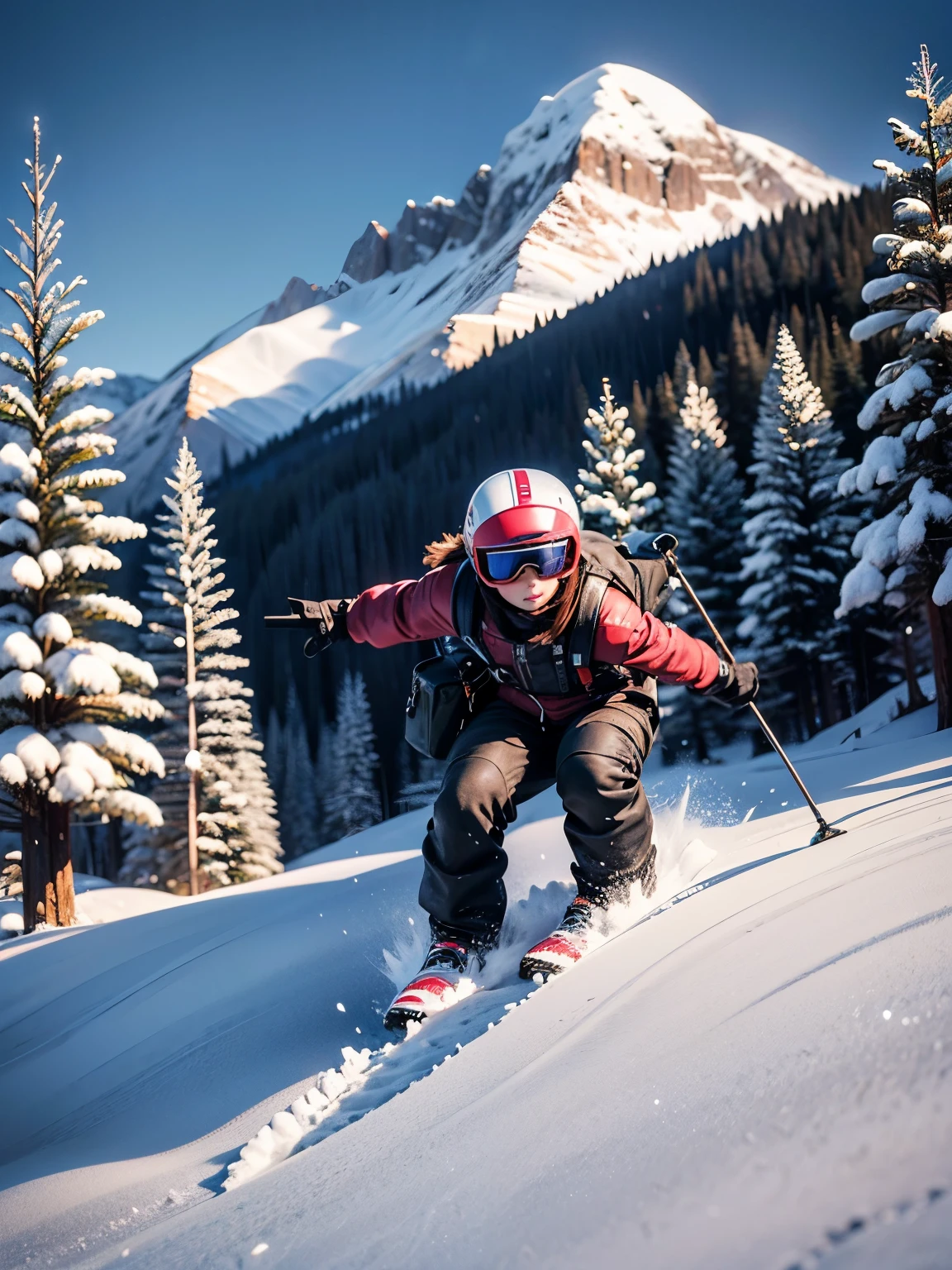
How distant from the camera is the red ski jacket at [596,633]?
11.5 ft

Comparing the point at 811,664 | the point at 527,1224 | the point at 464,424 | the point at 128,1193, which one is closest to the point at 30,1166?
the point at 128,1193

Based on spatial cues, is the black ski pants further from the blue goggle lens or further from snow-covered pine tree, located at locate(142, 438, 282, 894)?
snow-covered pine tree, located at locate(142, 438, 282, 894)

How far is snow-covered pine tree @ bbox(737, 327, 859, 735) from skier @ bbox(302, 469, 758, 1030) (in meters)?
22.9

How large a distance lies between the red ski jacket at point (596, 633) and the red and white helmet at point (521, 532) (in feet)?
0.94

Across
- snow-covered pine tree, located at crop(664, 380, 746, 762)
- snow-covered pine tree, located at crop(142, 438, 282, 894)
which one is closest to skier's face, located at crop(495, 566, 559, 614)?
snow-covered pine tree, located at crop(142, 438, 282, 894)

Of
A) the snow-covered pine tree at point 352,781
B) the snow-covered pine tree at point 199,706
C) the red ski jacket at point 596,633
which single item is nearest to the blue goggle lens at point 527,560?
the red ski jacket at point 596,633

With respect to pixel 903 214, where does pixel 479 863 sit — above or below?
below

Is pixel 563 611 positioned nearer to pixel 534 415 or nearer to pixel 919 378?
pixel 919 378

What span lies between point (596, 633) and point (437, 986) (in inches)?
60.9

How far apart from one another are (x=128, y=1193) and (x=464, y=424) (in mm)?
81199

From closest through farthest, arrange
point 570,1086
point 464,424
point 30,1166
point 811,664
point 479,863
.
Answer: point 570,1086 < point 30,1166 < point 479,863 < point 811,664 < point 464,424

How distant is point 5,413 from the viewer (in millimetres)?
13195

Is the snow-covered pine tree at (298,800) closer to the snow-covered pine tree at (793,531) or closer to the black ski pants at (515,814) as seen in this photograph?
the snow-covered pine tree at (793,531)

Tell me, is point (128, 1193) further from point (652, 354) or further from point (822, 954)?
point (652, 354)
